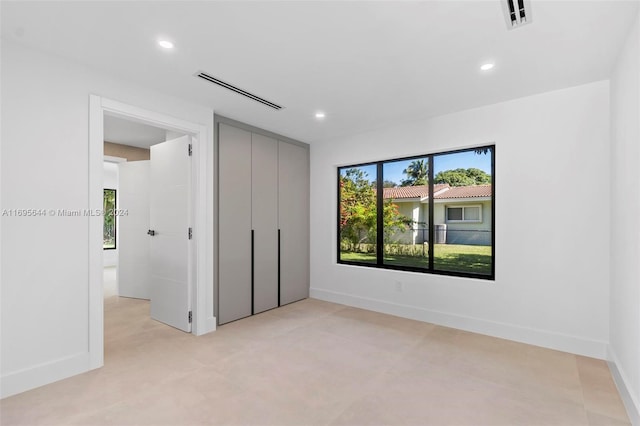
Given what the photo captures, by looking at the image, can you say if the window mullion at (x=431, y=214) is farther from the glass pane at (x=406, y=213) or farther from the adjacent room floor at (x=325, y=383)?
the adjacent room floor at (x=325, y=383)

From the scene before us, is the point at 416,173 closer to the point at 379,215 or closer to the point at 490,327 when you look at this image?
the point at 379,215

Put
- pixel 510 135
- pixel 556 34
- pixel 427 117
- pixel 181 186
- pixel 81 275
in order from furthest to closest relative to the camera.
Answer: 1. pixel 427 117
2. pixel 181 186
3. pixel 510 135
4. pixel 81 275
5. pixel 556 34

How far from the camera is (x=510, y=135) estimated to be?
11.1 ft

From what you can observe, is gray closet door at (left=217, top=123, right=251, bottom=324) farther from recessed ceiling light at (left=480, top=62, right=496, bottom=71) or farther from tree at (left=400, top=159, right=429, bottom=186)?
recessed ceiling light at (left=480, top=62, right=496, bottom=71)

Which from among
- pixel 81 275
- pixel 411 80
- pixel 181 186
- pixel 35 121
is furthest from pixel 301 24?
Answer: pixel 81 275

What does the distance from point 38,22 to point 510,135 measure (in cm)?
416

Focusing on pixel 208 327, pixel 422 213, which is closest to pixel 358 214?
pixel 422 213

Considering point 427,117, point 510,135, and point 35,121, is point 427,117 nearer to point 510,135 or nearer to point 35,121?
point 510,135

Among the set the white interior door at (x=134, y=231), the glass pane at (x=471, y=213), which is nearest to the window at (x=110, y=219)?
the white interior door at (x=134, y=231)

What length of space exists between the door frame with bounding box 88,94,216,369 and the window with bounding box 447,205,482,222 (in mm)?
3031

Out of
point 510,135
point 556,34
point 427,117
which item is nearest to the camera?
point 556,34

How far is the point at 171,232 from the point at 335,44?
285 centimetres

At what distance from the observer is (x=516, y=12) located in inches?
76.9

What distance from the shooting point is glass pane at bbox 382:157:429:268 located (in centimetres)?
428
